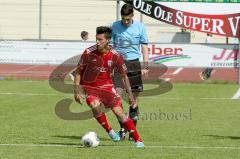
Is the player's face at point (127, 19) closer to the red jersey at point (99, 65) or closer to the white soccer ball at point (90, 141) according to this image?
the red jersey at point (99, 65)

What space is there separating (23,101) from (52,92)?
3167mm

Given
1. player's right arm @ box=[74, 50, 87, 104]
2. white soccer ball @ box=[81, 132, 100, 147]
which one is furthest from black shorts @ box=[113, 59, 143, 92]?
white soccer ball @ box=[81, 132, 100, 147]

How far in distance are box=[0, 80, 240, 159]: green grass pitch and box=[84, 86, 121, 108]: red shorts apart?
667 mm

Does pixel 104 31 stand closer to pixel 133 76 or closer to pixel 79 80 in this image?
pixel 79 80

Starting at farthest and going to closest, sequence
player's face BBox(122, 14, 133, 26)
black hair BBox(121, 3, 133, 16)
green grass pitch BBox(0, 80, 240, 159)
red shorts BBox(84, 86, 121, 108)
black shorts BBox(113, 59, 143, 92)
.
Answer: black shorts BBox(113, 59, 143, 92) → player's face BBox(122, 14, 133, 26) → black hair BBox(121, 3, 133, 16) → red shorts BBox(84, 86, 121, 108) → green grass pitch BBox(0, 80, 240, 159)

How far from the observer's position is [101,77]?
1138 centimetres

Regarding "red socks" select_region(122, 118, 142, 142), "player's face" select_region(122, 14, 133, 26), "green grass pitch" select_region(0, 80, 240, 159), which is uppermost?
"player's face" select_region(122, 14, 133, 26)

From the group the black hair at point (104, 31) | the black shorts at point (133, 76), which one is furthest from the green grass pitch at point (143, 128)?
the black hair at point (104, 31)

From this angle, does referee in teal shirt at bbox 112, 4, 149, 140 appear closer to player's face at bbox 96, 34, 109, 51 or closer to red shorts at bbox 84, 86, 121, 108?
red shorts at bbox 84, 86, 121, 108

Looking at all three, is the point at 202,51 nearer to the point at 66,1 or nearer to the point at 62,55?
the point at 62,55

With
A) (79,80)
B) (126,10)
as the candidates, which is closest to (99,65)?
(79,80)

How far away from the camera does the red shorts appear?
11375 millimetres

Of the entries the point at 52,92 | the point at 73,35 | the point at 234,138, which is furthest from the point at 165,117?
the point at 73,35

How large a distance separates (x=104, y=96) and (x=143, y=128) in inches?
106
